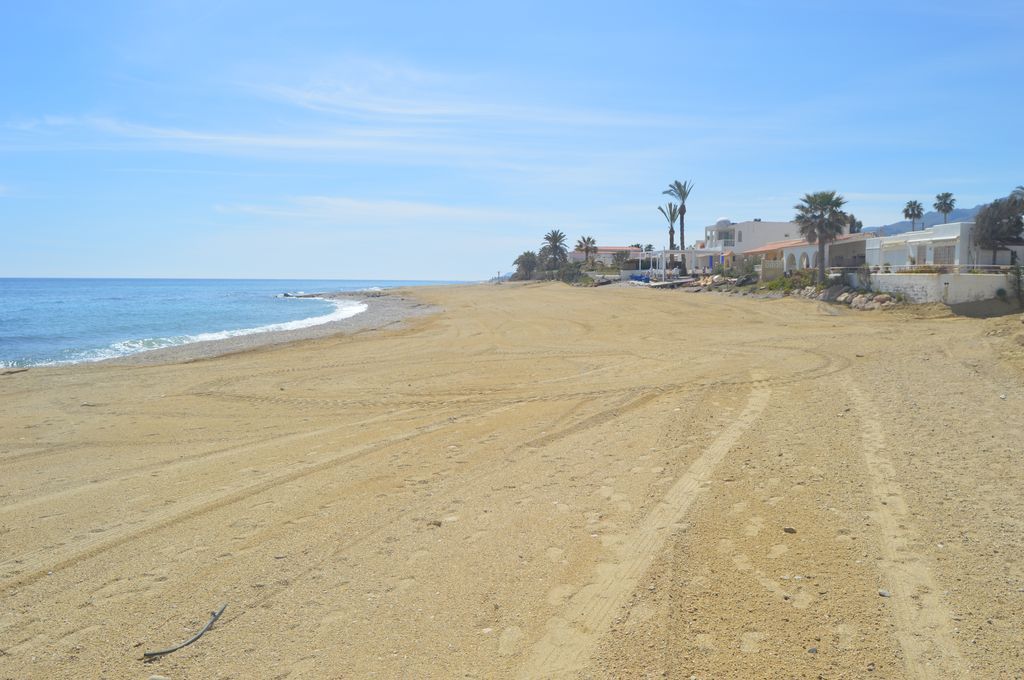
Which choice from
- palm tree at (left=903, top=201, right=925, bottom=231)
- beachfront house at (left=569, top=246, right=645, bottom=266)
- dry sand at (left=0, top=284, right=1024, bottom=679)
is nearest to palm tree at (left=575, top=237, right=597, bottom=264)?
beachfront house at (left=569, top=246, right=645, bottom=266)

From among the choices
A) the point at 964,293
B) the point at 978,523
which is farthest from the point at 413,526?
the point at 964,293

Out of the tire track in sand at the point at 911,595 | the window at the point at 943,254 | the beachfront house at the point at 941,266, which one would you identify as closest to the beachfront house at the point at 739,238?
the beachfront house at the point at 941,266

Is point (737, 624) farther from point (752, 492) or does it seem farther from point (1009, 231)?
point (1009, 231)

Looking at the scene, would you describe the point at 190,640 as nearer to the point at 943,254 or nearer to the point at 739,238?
the point at 943,254

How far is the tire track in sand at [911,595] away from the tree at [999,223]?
29286mm

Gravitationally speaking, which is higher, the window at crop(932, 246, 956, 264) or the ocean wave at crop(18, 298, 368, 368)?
the window at crop(932, 246, 956, 264)

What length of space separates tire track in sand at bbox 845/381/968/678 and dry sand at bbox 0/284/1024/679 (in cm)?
2

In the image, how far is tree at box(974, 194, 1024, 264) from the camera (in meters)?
28.9

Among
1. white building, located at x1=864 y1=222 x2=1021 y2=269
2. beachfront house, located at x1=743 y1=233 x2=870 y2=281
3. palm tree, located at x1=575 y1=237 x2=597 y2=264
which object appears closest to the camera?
white building, located at x1=864 y1=222 x2=1021 y2=269

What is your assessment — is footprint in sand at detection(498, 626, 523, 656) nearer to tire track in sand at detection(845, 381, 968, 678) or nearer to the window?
tire track in sand at detection(845, 381, 968, 678)

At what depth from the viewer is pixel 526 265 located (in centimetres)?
11194

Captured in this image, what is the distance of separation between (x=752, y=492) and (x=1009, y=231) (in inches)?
1218

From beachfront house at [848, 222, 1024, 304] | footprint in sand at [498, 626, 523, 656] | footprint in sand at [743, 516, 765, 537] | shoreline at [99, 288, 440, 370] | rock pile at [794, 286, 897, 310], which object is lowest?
footprint in sand at [498, 626, 523, 656]

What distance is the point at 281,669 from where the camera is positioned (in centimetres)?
371
